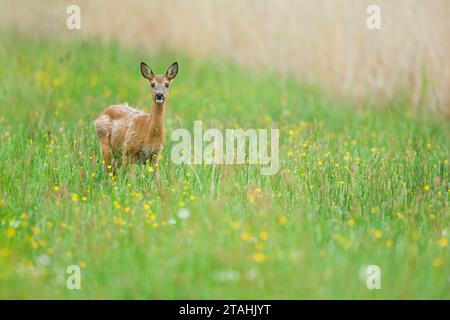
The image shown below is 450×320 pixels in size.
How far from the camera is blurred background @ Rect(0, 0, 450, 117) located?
34.2 ft

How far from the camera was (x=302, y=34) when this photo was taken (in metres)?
11.7

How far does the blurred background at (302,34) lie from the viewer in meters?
10.4

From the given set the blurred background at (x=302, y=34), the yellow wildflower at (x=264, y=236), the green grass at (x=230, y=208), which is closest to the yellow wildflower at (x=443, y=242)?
the green grass at (x=230, y=208)

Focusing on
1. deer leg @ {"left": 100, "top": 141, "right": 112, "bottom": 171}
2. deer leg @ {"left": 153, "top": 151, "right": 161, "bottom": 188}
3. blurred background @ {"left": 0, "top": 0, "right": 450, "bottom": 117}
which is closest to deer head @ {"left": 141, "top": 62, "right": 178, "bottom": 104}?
deer leg @ {"left": 153, "top": 151, "right": 161, "bottom": 188}

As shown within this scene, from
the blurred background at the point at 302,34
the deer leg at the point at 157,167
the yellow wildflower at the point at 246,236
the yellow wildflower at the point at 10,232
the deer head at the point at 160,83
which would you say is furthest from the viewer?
the blurred background at the point at 302,34

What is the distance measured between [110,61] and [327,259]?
23.6 ft

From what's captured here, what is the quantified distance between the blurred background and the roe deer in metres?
3.96

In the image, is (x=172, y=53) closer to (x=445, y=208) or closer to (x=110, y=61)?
(x=110, y=61)

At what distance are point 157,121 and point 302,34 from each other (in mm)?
4623

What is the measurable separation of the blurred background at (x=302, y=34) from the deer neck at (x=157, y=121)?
3979mm

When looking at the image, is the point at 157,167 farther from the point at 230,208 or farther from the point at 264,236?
the point at 264,236

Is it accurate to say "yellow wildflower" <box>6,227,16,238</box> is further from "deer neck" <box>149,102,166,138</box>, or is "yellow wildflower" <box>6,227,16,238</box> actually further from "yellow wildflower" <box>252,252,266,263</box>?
"deer neck" <box>149,102,166,138</box>

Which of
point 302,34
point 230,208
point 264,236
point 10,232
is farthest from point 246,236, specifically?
point 302,34

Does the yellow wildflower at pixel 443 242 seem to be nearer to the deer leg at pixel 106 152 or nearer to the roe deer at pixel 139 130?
the roe deer at pixel 139 130
